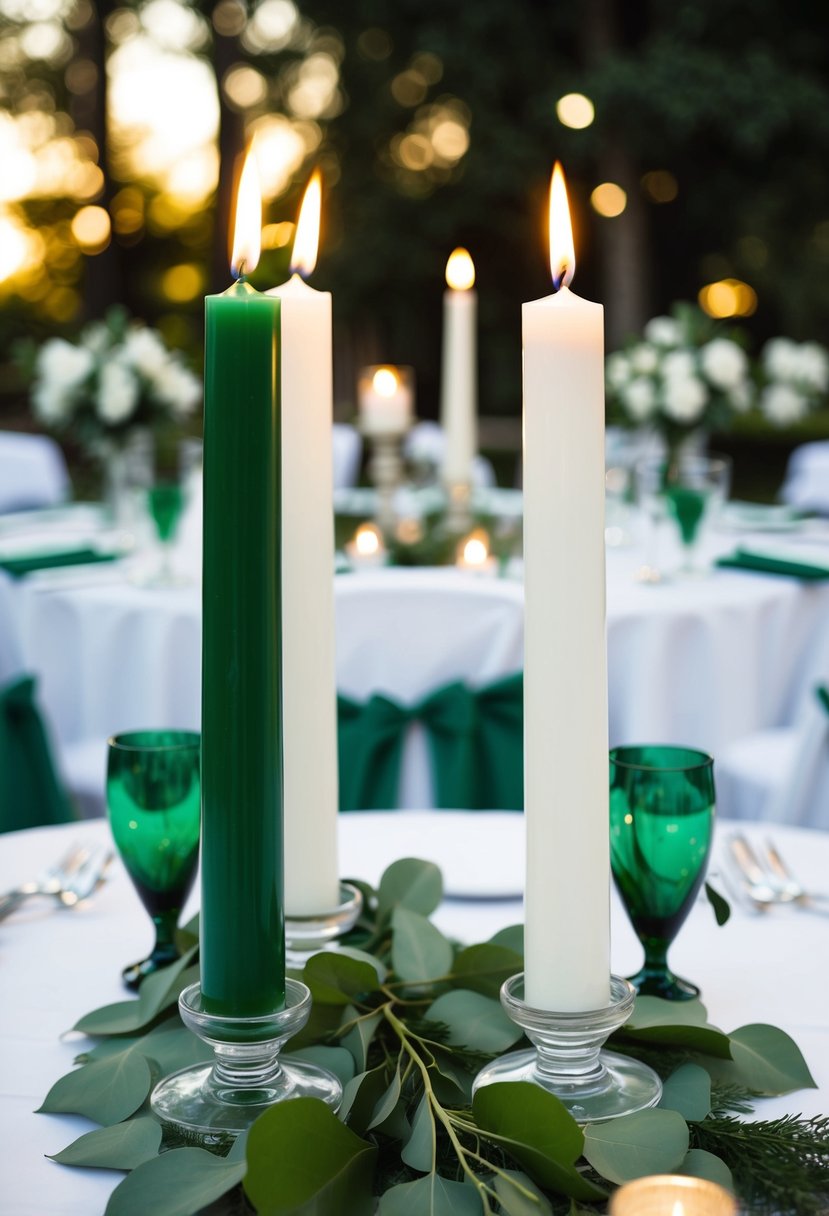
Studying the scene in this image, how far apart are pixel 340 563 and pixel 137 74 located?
14976 mm

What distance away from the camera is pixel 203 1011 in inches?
28.1

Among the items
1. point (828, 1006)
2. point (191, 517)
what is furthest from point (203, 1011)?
point (191, 517)

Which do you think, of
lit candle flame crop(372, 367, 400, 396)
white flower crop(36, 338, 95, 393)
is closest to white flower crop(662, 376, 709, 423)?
lit candle flame crop(372, 367, 400, 396)

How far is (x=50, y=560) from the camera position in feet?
9.12

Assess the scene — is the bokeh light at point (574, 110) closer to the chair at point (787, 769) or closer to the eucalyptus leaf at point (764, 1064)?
the chair at point (787, 769)

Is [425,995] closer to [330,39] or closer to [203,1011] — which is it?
[203,1011]

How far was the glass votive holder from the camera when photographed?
55cm

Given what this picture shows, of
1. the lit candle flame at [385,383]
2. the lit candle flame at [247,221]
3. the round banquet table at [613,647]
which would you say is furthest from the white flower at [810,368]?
the lit candle flame at [247,221]

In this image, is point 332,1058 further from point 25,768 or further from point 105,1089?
point 25,768

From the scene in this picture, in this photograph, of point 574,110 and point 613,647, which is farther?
point 574,110

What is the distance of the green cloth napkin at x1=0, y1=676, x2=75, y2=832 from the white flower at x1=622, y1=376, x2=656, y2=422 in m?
1.80

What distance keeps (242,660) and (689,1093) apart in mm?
343

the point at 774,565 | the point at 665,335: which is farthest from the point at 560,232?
the point at 665,335

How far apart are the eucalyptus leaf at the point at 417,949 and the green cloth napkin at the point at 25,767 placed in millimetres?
1495
